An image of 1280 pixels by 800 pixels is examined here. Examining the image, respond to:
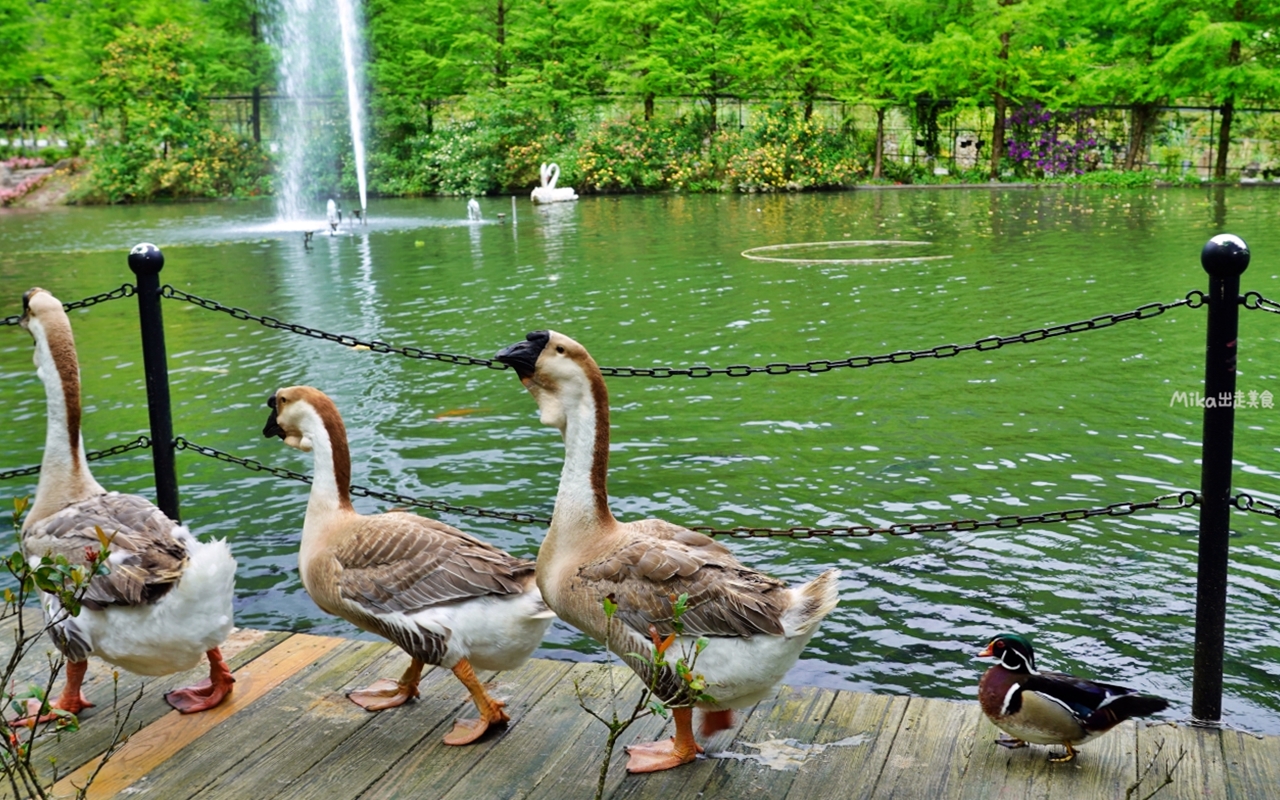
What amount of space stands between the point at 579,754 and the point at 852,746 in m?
0.80

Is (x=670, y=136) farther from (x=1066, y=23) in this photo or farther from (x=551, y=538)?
(x=551, y=538)

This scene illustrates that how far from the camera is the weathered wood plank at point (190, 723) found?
315 centimetres

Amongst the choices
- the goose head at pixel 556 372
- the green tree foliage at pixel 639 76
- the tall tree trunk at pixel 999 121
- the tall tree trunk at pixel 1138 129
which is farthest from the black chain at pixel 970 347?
the tall tree trunk at pixel 1138 129

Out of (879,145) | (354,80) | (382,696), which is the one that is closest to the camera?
(382,696)

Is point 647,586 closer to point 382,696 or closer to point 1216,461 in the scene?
point 382,696

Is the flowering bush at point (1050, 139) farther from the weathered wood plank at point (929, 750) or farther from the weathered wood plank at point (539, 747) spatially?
the weathered wood plank at point (539, 747)

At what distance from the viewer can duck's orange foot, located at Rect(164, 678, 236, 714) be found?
3547 mm

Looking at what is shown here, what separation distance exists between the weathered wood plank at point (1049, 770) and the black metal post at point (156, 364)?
3.10 metres

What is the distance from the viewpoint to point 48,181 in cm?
3459

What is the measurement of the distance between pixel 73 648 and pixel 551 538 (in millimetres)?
1510

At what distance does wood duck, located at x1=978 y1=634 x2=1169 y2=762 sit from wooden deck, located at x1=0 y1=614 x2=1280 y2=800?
0.35 ft

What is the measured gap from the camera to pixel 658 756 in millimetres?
3178

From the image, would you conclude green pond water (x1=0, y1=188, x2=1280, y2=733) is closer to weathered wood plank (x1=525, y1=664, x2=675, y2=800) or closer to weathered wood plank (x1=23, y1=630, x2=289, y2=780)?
weathered wood plank (x1=23, y1=630, x2=289, y2=780)

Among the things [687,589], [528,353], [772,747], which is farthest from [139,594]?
[772,747]
